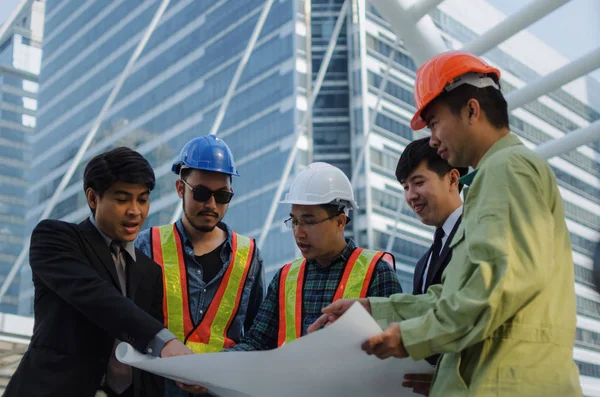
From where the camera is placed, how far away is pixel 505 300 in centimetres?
147

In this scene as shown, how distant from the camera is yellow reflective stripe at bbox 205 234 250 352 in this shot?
110 inches

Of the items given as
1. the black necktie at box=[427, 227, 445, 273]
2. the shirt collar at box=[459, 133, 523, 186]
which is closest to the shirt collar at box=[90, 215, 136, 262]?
the black necktie at box=[427, 227, 445, 273]

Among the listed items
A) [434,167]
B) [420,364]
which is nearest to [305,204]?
[434,167]

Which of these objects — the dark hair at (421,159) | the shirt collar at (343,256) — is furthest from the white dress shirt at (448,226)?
the shirt collar at (343,256)

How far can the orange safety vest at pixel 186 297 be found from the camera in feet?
9.12

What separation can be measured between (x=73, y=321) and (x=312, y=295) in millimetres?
821

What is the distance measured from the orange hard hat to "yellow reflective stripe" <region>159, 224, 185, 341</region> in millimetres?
1310

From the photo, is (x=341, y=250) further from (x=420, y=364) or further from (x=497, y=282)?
(x=497, y=282)

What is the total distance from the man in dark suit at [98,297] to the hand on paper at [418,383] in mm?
619

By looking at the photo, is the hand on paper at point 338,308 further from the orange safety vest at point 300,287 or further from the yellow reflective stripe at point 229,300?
the yellow reflective stripe at point 229,300

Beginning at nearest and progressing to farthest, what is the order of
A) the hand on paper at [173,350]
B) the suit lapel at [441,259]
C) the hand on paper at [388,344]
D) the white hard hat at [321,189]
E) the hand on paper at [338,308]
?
the hand on paper at [388,344], the hand on paper at [338,308], the hand on paper at [173,350], the suit lapel at [441,259], the white hard hat at [321,189]

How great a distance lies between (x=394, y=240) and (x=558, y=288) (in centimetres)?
4535

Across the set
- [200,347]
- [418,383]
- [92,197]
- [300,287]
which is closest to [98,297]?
[92,197]

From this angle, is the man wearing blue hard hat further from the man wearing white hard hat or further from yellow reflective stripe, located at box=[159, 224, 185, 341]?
the man wearing white hard hat
